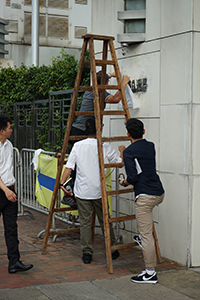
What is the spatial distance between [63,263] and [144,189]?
1.64 m

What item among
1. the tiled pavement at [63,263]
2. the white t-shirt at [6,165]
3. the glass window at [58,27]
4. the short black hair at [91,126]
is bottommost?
the tiled pavement at [63,263]

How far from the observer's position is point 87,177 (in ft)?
20.4

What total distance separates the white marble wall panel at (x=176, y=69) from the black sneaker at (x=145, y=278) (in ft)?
7.08

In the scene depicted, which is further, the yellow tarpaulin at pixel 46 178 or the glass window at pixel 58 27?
the glass window at pixel 58 27

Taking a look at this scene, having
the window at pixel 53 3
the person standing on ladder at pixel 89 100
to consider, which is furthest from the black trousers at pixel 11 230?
the window at pixel 53 3

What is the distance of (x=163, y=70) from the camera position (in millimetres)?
6336

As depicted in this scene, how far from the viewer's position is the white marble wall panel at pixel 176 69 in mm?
5902

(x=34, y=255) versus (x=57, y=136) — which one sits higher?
(x=57, y=136)

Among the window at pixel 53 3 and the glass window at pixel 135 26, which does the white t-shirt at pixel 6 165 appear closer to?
the glass window at pixel 135 26

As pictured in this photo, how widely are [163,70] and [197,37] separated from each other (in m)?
0.68

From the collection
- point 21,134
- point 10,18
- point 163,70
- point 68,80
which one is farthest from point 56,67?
point 10,18

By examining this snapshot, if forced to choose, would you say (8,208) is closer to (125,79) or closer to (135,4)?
(125,79)

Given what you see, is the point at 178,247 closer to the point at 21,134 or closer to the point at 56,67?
the point at 56,67

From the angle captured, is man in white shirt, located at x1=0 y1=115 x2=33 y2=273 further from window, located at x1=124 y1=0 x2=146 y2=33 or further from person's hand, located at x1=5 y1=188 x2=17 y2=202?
window, located at x1=124 y1=0 x2=146 y2=33
